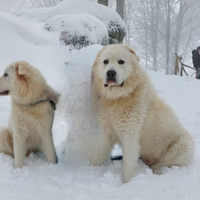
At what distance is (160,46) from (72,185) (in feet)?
92.4

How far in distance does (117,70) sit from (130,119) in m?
0.61

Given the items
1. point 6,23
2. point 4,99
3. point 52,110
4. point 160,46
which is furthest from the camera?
point 160,46

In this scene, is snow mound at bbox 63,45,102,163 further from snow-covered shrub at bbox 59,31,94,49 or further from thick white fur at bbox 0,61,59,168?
snow-covered shrub at bbox 59,31,94,49

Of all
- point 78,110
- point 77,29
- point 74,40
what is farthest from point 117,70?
point 77,29

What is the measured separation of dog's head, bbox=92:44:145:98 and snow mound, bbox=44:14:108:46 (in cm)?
327

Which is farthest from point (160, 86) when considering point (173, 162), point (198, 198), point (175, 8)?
point (175, 8)

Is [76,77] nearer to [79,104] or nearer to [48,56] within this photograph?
[79,104]

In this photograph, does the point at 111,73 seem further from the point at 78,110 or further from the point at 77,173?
the point at 77,173

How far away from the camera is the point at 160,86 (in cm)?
936

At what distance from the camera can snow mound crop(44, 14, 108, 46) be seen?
6295mm

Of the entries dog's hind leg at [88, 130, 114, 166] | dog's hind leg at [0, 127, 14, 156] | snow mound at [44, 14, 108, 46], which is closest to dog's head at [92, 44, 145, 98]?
dog's hind leg at [88, 130, 114, 166]

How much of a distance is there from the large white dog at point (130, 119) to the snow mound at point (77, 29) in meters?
3.34

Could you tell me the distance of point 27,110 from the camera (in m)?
2.77

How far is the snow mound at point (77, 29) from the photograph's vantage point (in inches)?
248
